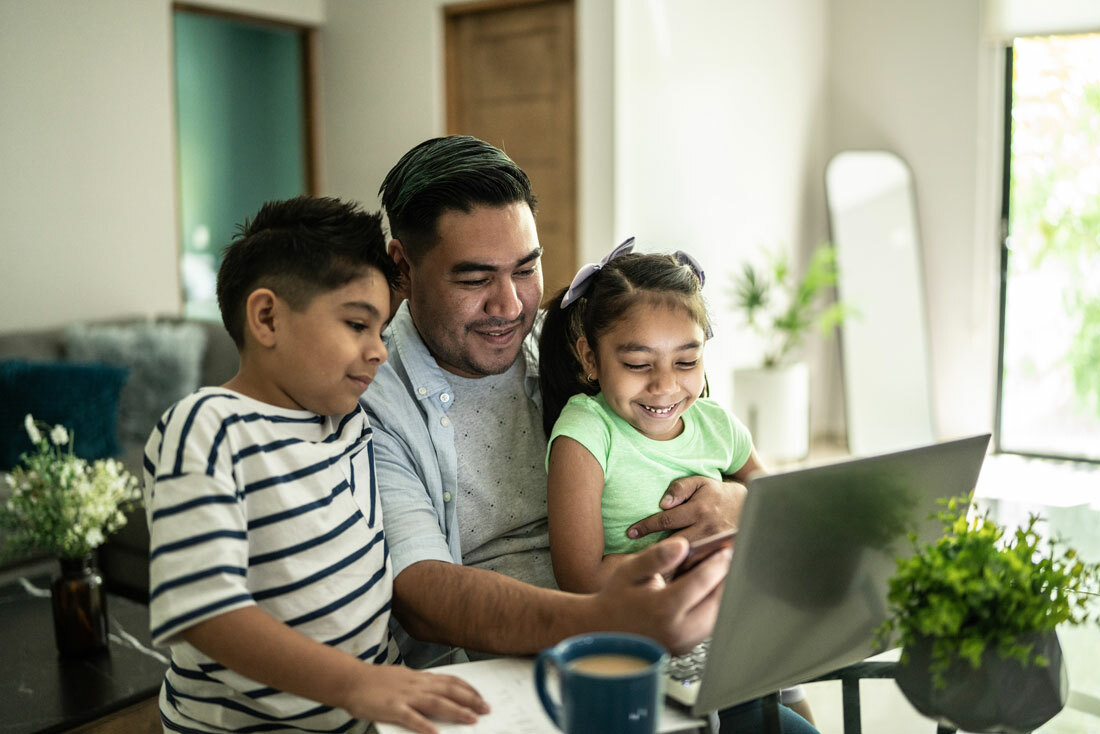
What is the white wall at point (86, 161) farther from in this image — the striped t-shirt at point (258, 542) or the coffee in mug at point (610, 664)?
the coffee in mug at point (610, 664)

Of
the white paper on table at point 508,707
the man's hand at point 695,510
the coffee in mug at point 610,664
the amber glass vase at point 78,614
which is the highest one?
the coffee in mug at point 610,664

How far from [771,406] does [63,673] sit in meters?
3.50

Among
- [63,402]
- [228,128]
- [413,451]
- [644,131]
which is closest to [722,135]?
[644,131]

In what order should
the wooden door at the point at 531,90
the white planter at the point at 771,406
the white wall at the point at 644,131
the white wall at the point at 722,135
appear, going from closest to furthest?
the white wall at the point at 644,131 < the white wall at the point at 722,135 < the wooden door at the point at 531,90 < the white planter at the point at 771,406

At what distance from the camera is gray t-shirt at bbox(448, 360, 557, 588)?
148 cm

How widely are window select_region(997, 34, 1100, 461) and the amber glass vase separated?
484 cm

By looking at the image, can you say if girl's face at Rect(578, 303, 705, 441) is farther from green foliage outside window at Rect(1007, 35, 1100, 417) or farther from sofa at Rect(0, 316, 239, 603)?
green foliage outside window at Rect(1007, 35, 1100, 417)

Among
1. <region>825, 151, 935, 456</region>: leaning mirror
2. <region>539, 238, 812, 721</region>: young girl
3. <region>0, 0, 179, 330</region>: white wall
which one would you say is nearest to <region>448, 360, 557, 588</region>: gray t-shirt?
<region>539, 238, 812, 721</region>: young girl

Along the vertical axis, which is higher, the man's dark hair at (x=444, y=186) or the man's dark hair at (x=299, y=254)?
the man's dark hair at (x=444, y=186)

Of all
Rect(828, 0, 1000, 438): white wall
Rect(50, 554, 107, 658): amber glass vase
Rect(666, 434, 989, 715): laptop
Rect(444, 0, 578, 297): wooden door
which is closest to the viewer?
Rect(666, 434, 989, 715): laptop

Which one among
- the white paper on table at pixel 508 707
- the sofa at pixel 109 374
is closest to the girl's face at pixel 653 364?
the white paper on table at pixel 508 707

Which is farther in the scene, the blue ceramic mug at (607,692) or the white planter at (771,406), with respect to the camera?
the white planter at (771,406)

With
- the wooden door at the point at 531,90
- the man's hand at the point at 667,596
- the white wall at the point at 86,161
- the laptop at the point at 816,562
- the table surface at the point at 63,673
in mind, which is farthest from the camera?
the wooden door at the point at 531,90

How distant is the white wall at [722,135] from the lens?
4422mm
